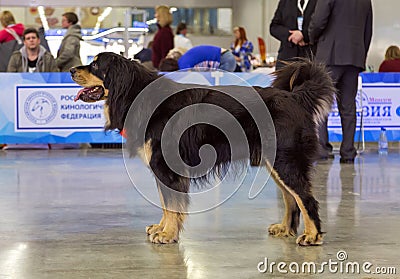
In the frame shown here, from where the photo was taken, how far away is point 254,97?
417 cm

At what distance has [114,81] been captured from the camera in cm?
423

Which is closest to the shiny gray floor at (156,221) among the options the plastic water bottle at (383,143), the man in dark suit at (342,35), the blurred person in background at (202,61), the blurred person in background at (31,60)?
the man in dark suit at (342,35)

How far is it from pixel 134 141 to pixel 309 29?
13.6 ft

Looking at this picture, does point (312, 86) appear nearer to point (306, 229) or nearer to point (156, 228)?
point (306, 229)

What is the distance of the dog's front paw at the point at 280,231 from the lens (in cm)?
443

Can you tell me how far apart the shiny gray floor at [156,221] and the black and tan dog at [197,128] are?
0.26 metres

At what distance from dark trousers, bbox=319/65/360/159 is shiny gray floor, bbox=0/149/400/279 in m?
0.83

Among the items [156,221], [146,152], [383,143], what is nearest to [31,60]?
[383,143]

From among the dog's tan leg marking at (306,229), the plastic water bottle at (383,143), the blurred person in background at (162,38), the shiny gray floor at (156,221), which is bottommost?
the plastic water bottle at (383,143)

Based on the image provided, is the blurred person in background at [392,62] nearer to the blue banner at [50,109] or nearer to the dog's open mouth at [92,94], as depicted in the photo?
the blue banner at [50,109]

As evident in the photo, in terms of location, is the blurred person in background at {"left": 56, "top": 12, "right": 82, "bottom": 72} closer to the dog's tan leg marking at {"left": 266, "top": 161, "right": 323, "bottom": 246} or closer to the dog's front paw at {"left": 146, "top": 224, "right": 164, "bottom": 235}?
the dog's front paw at {"left": 146, "top": 224, "right": 164, "bottom": 235}

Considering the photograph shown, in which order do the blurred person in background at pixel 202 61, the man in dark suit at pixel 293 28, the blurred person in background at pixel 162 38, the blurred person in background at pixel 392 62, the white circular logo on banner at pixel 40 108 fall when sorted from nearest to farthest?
the man in dark suit at pixel 293 28 < the white circular logo on banner at pixel 40 108 < the blurred person in background at pixel 202 61 < the blurred person in background at pixel 162 38 < the blurred person in background at pixel 392 62

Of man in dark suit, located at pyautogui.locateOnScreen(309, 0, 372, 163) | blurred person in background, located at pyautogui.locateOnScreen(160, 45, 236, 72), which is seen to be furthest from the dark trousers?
blurred person in background, located at pyautogui.locateOnScreen(160, 45, 236, 72)

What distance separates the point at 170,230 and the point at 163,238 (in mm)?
62
